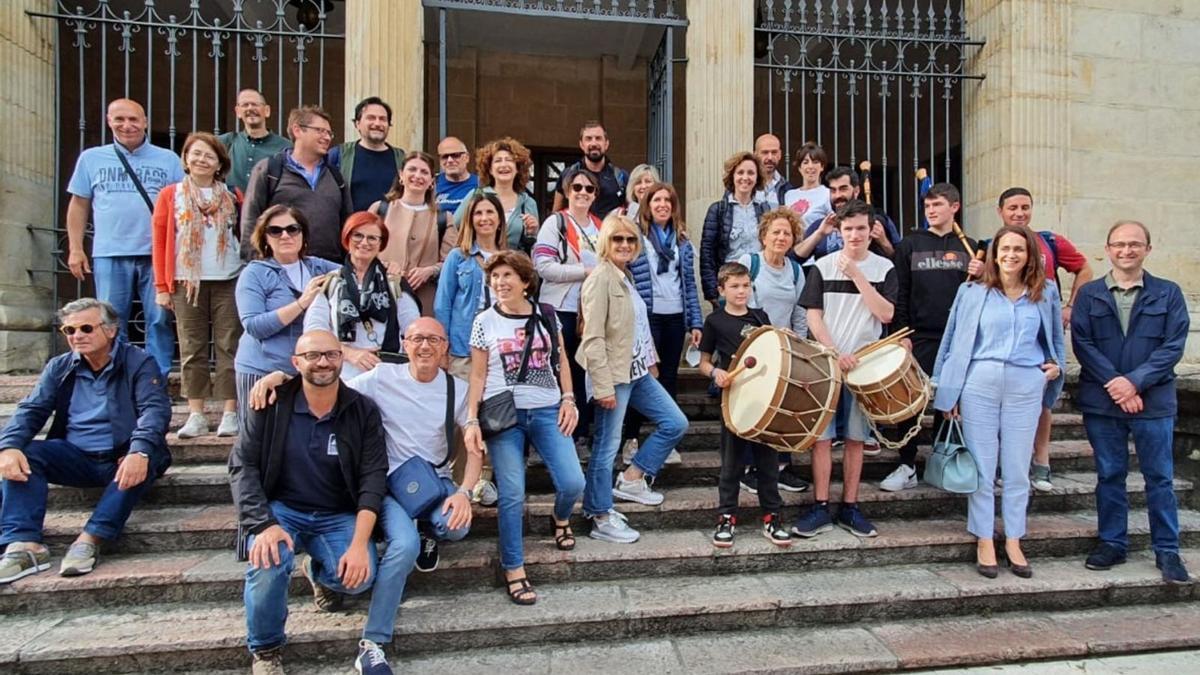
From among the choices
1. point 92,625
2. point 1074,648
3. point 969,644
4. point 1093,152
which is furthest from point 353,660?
point 1093,152

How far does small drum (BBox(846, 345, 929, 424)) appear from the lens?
359cm

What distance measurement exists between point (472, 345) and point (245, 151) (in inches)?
101

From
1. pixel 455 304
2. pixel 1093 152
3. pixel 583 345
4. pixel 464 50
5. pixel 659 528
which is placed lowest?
pixel 659 528

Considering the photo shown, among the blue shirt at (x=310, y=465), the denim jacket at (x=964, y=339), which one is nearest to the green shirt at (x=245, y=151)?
the blue shirt at (x=310, y=465)

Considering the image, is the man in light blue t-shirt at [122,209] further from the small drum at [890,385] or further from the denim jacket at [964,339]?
the denim jacket at [964,339]

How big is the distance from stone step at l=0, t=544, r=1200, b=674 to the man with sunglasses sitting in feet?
1.31

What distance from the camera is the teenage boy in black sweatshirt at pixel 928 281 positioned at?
430 centimetres

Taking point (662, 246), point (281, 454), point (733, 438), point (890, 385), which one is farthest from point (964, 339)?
point (281, 454)

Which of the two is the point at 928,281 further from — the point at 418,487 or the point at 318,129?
the point at 318,129

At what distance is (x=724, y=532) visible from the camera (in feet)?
12.2

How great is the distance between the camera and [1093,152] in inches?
277

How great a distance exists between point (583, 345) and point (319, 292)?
1.41 metres

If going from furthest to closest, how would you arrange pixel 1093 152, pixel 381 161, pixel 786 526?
pixel 1093 152 < pixel 381 161 < pixel 786 526

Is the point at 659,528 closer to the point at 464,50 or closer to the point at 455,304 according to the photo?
the point at 455,304
